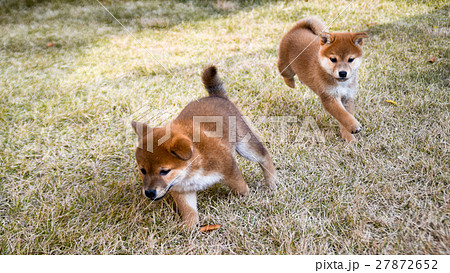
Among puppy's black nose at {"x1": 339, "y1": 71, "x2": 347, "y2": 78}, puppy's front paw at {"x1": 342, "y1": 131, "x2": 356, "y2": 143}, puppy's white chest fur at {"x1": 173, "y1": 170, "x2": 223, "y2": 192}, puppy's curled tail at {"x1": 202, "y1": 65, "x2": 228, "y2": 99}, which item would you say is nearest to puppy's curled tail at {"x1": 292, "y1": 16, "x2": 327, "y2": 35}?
puppy's black nose at {"x1": 339, "y1": 71, "x2": 347, "y2": 78}

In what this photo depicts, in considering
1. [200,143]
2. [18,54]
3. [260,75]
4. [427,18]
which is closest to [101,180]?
[200,143]

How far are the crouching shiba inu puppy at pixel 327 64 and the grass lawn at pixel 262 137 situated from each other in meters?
0.08

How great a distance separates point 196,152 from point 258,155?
1.22 feet

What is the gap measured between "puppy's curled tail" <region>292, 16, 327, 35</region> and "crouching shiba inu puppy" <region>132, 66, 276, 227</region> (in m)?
1.02

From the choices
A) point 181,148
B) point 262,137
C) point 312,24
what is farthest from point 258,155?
point 312,24

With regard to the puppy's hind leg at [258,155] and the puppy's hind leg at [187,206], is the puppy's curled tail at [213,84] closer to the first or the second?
the puppy's hind leg at [258,155]

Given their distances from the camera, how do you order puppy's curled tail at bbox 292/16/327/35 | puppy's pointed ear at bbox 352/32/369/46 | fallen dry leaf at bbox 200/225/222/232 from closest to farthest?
1. fallen dry leaf at bbox 200/225/222/232
2. puppy's pointed ear at bbox 352/32/369/46
3. puppy's curled tail at bbox 292/16/327/35

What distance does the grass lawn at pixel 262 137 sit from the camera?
1231 mm

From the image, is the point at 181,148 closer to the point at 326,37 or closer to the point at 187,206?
the point at 187,206

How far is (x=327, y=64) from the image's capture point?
188cm

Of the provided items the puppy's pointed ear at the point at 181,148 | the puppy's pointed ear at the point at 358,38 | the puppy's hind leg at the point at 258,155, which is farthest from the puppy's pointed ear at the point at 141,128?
the puppy's pointed ear at the point at 358,38

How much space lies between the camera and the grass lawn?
123 centimetres

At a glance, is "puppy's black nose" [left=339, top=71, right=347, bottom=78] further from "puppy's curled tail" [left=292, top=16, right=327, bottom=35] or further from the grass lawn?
"puppy's curled tail" [left=292, top=16, right=327, bottom=35]

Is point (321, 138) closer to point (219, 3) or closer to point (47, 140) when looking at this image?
point (219, 3)
